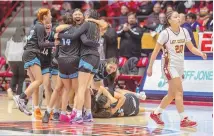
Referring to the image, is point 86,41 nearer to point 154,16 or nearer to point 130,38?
point 130,38

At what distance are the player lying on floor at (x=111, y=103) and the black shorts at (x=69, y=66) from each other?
0.95 m

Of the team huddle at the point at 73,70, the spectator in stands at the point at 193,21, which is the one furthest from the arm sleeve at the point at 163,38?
the spectator in stands at the point at 193,21

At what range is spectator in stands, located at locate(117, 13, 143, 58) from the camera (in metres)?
16.0

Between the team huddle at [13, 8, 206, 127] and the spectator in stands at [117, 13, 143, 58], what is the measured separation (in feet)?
17.8

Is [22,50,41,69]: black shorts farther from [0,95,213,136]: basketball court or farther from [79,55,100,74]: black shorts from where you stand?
[79,55,100,74]: black shorts

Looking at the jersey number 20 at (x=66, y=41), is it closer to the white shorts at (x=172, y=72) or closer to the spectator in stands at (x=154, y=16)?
the white shorts at (x=172, y=72)

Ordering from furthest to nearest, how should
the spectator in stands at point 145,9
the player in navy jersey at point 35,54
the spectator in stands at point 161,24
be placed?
the spectator in stands at point 145,9, the spectator in stands at point 161,24, the player in navy jersey at point 35,54

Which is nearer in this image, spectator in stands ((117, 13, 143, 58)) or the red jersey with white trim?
the red jersey with white trim

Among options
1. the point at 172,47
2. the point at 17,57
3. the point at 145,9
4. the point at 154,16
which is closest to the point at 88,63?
the point at 172,47

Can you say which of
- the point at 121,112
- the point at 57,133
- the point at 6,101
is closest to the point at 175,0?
the point at 6,101

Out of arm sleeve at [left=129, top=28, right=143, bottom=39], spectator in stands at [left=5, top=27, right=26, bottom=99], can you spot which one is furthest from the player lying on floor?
arm sleeve at [left=129, top=28, right=143, bottom=39]

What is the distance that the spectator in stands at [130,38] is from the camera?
631 inches

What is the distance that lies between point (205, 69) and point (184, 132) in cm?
510

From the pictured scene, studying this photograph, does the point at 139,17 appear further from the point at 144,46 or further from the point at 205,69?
the point at 205,69
